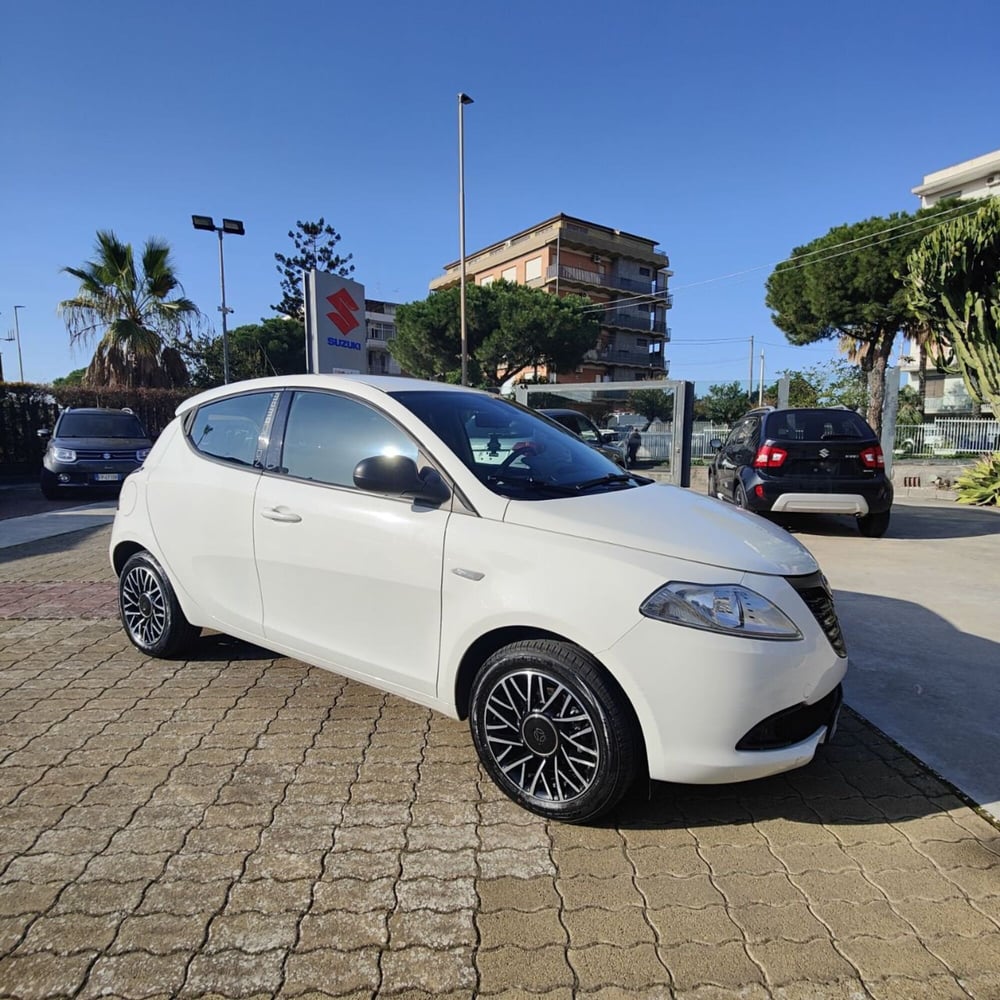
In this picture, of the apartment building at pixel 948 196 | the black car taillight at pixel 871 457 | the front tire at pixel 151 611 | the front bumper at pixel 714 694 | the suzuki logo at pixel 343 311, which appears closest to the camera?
the front bumper at pixel 714 694

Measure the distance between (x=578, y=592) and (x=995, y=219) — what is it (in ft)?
45.7

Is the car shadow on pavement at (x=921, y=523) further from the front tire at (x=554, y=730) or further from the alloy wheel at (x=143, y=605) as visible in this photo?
the alloy wheel at (x=143, y=605)

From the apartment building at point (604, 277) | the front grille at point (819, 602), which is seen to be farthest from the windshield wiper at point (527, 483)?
the apartment building at point (604, 277)

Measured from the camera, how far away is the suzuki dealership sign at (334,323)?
28.5 feet

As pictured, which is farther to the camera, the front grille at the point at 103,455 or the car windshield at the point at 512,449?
the front grille at the point at 103,455

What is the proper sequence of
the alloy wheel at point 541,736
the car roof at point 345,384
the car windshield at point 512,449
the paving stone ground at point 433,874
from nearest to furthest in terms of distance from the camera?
1. the paving stone ground at point 433,874
2. the alloy wheel at point 541,736
3. the car windshield at point 512,449
4. the car roof at point 345,384

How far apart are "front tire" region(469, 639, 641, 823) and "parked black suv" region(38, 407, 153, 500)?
11069 millimetres

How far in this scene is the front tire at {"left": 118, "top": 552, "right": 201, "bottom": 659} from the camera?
3.62 m

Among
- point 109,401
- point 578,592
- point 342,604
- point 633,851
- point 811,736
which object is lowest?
point 633,851

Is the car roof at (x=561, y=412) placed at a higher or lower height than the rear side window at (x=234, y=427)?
higher

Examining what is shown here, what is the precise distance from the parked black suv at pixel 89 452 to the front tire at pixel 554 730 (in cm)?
1107

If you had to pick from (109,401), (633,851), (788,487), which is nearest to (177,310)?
(109,401)

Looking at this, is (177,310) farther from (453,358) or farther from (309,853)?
(309,853)

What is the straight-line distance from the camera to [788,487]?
7270 millimetres
